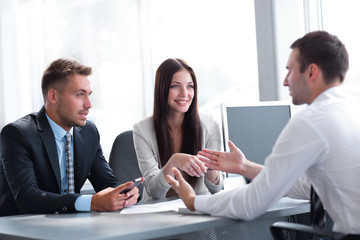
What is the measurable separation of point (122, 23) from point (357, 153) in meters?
3.81

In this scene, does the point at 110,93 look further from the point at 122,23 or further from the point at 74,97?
the point at 74,97

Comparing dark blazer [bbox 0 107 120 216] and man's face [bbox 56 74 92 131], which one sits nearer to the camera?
dark blazer [bbox 0 107 120 216]

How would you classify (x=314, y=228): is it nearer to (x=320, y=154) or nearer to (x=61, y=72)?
(x=320, y=154)

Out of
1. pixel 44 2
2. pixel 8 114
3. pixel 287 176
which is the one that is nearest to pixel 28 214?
pixel 287 176

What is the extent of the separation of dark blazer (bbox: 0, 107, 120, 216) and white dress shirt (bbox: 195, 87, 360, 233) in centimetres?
88

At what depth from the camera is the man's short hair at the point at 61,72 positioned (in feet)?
9.00

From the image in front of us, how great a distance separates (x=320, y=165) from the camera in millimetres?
1691

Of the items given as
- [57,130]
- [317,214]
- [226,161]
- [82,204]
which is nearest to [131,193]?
[82,204]

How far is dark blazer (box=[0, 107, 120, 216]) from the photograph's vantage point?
2207 millimetres

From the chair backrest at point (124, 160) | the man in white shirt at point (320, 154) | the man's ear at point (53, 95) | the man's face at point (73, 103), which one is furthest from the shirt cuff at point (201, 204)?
the chair backrest at point (124, 160)

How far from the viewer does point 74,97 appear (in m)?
2.72

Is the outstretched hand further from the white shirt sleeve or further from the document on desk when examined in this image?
the white shirt sleeve

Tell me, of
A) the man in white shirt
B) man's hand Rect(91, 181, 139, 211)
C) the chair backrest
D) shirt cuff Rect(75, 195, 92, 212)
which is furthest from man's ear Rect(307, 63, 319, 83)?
the chair backrest

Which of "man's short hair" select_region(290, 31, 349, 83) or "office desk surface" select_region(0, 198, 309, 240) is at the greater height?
"man's short hair" select_region(290, 31, 349, 83)
